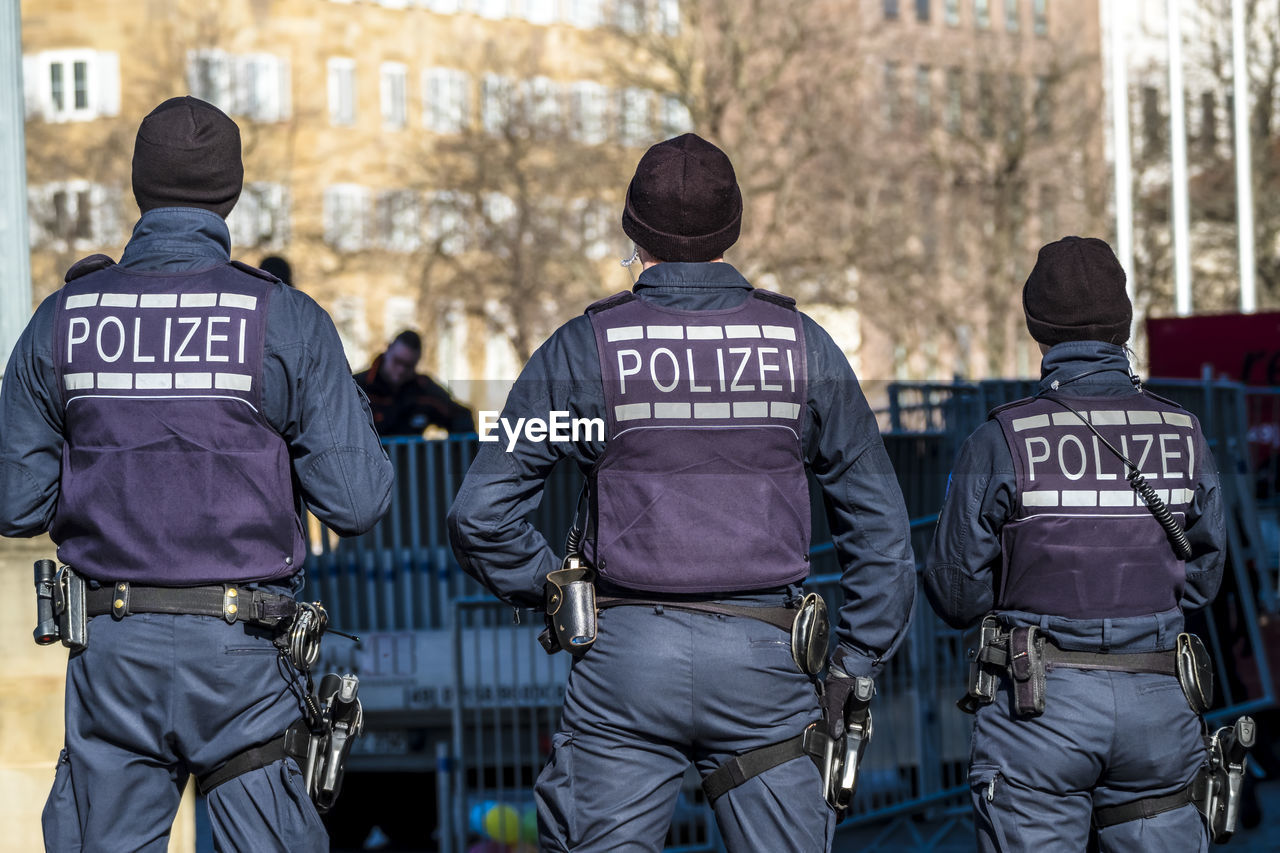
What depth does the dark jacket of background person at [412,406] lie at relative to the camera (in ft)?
33.7

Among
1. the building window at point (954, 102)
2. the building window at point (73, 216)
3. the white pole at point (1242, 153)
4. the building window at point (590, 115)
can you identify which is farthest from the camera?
the building window at point (954, 102)

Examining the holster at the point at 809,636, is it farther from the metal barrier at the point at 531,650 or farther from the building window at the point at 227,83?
the building window at the point at 227,83

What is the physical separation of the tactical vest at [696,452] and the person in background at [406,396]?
622 centimetres

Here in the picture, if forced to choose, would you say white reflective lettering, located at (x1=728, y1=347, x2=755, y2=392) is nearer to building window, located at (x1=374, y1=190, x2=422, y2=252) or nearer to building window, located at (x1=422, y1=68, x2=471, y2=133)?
building window, located at (x1=422, y1=68, x2=471, y2=133)

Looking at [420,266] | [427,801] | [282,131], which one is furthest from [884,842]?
[282,131]

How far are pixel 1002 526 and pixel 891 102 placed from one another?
3318cm

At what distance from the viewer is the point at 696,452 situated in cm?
405

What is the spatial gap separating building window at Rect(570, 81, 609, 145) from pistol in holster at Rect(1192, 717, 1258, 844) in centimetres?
2890

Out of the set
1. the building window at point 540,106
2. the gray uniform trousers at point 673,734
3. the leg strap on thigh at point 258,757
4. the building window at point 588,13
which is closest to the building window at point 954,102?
the building window at point 588,13

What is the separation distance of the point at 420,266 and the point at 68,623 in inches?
1231

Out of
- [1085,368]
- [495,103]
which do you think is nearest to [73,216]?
[495,103]

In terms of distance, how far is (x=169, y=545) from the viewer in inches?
157

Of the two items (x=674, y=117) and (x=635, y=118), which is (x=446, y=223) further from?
(x=674, y=117)

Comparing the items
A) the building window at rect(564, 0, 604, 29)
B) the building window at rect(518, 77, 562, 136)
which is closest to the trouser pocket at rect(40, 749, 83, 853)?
the building window at rect(518, 77, 562, 136)
